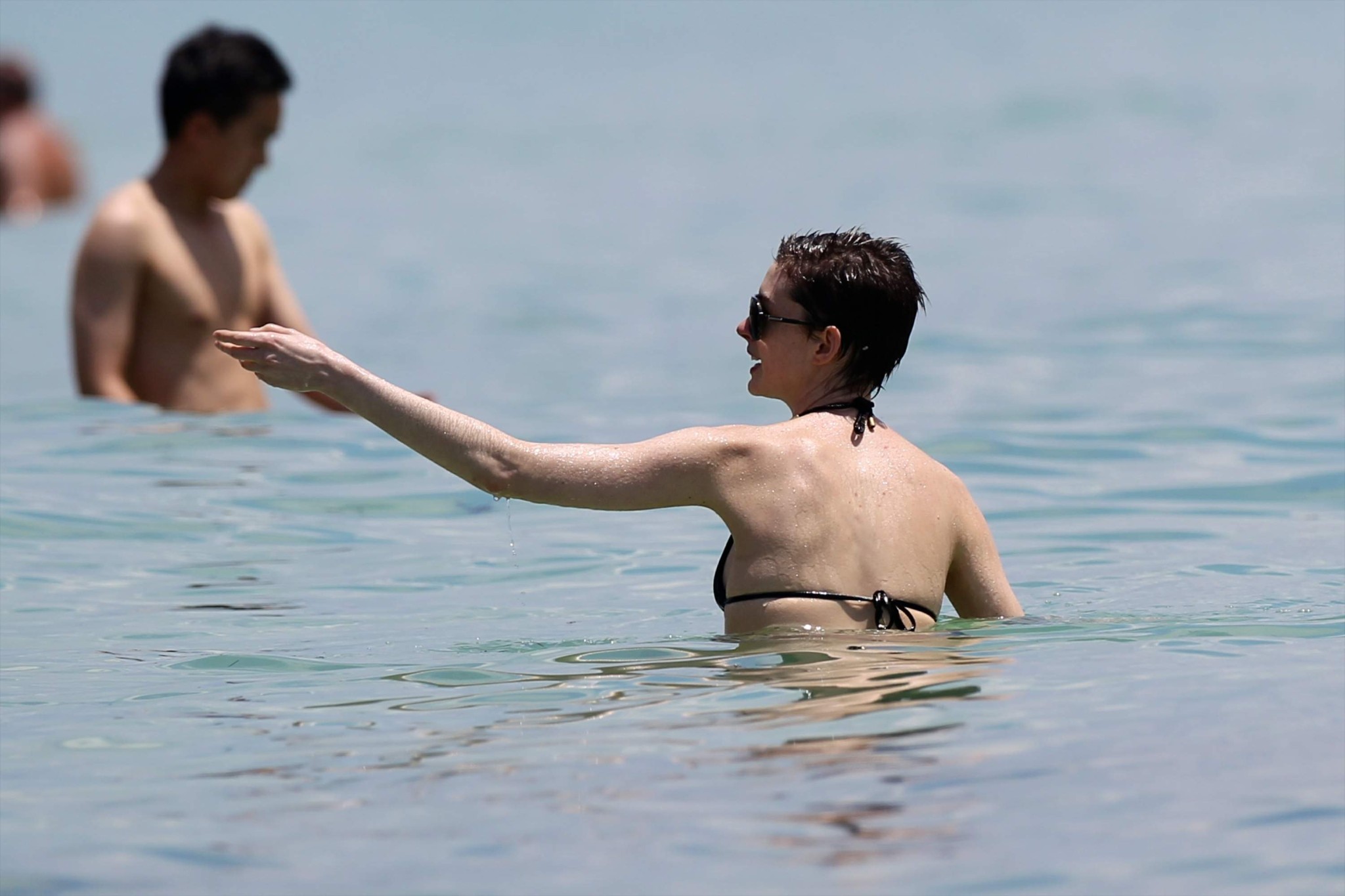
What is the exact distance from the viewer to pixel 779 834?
3.29m

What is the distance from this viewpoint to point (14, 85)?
10508 mm

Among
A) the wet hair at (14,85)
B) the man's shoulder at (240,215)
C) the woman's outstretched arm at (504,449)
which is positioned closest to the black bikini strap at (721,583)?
the woman's outstretched arm at (504,449)

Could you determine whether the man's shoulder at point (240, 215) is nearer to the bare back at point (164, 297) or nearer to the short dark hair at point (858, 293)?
the bare back at point (164, 297)

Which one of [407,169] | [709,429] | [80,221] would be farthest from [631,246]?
[709,429]

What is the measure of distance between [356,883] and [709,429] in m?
1.72

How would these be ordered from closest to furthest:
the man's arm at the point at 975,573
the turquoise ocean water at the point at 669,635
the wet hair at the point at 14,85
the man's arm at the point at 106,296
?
1. the turquoise ocean water at the point at 669,635
2. the man's arm at the point at 975,573
3. the man's arm at the point at 106,296
4. the wet hair at the point at 14,85

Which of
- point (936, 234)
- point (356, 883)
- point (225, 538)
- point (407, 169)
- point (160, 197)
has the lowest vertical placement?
point (356, 883)

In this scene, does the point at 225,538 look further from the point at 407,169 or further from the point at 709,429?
the point at 407,169

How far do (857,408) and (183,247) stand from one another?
4.71 metres

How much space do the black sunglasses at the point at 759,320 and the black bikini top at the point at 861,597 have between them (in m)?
0.24

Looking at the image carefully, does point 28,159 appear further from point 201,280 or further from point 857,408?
point 857,408

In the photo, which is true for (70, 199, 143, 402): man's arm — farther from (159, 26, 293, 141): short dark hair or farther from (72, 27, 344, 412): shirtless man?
(159, 26, 293, 141): short dark hair

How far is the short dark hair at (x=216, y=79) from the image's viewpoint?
27.5ft

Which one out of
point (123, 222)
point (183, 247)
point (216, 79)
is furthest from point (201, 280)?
point (216, 79)
